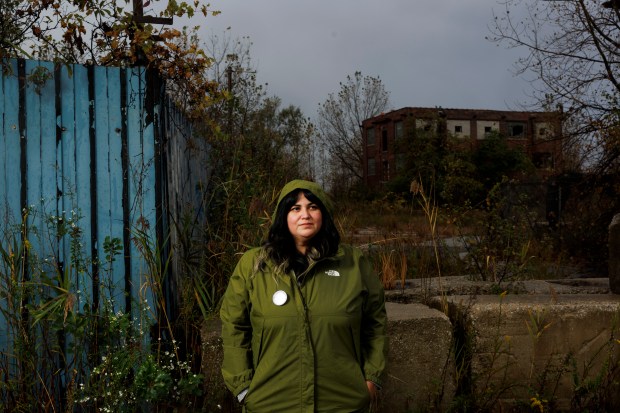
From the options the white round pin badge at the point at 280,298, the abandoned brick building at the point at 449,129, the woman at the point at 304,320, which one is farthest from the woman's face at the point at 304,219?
the abandoned brick building at the point at 449,129

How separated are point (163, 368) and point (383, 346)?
4.81 ft

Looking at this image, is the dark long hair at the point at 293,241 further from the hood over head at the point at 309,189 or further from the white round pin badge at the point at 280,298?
the white round pin badge at the point at 280,298

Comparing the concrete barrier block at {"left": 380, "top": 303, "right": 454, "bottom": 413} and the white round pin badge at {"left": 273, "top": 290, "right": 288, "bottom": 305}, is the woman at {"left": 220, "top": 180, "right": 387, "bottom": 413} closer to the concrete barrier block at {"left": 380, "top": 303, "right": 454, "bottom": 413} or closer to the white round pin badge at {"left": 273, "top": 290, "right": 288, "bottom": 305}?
the white round pin badge at {"left": 273, "top": 290, "right": 288, "bottom": 305}

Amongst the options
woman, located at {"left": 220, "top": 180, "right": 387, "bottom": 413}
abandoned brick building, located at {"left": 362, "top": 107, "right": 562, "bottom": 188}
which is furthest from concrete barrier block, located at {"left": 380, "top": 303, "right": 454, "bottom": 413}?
abandoned brick building, located at {"left": 362, "top": 107, "right": 562, "bottom": 188}

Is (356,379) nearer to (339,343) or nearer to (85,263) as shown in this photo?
(339,343)

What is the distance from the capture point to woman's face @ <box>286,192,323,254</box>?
2574 mm

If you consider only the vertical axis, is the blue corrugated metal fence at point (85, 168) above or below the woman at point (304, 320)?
above

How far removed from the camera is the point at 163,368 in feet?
11.5

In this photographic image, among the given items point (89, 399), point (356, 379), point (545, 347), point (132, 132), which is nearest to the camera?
point (356, 379)

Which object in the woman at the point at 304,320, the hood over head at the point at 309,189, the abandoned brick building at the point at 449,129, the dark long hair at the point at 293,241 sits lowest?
the woman at the point at 304,320

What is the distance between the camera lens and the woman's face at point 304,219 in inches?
101

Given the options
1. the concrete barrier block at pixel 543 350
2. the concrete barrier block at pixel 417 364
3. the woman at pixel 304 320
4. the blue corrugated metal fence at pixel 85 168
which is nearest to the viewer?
the woman at pixel 304 320

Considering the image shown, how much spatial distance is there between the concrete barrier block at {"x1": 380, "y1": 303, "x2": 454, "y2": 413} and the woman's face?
143 centimetres

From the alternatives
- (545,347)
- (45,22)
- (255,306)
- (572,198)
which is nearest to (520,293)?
(545,347)
